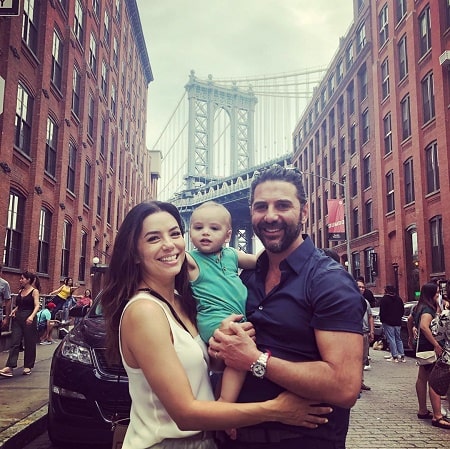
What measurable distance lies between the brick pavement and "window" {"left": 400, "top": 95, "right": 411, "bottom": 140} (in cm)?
2010

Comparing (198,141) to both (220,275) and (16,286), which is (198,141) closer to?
(16,286)

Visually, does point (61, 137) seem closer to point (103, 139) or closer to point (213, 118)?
point (103, 139)

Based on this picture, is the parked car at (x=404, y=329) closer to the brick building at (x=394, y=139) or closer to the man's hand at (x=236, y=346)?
the brick building at (x=394, y=139)

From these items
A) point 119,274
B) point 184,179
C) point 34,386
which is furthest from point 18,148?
point 184,179

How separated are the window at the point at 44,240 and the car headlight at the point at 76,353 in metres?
14.3

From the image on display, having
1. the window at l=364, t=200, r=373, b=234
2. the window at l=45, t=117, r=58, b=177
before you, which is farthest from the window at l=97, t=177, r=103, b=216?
the window at l=364, t=200, r=373, b=234

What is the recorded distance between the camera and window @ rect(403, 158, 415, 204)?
27.0 m

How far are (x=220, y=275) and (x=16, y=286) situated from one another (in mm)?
14900

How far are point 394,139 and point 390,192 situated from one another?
3.18 meters

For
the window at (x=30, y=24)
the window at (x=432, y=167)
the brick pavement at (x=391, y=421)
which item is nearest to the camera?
the brick pavement at (x=391, y=421)

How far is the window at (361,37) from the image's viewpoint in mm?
36625

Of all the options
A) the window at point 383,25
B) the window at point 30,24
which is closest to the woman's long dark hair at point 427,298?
the window at point 30,24

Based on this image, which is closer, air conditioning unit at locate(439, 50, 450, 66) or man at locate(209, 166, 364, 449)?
man at locate(209, 166, 364, 449)

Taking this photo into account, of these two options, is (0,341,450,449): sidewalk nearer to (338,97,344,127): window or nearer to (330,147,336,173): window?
(338,97,344,127): window
